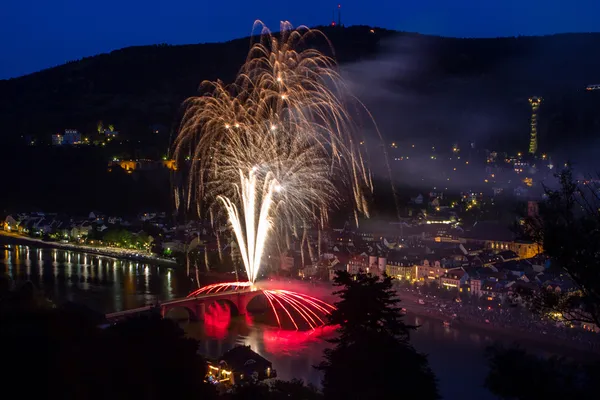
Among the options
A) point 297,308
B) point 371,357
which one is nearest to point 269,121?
point 297,308

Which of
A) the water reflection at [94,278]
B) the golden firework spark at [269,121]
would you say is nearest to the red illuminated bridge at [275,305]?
the golden firework spark at [269,121]

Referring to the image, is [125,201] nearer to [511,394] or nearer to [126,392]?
[126,392]

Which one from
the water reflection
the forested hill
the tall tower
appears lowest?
the water reflection

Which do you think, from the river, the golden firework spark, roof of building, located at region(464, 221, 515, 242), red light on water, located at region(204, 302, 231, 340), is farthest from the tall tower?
red light on water, located at region(204, 302, 231, 340)

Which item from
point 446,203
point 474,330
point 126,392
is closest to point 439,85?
point 446,203

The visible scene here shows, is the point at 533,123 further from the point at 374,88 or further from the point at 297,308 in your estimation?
the point at 297,308

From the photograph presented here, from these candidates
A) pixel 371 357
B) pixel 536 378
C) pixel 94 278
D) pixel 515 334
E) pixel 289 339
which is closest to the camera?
pixel 536 378

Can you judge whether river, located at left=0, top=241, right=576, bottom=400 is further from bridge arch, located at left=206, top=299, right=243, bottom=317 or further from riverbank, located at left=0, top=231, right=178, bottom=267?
riverbank, located at left=0, top=231, right=178, bottom=267
